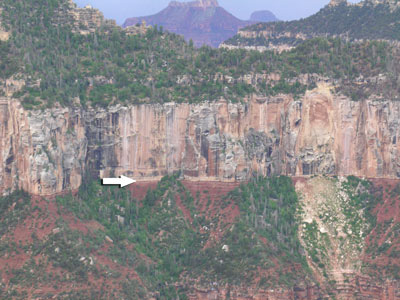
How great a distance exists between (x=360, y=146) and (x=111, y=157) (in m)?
23.0

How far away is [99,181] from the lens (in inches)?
3831

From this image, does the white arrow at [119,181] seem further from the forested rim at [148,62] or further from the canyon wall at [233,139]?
the forested rim at [148,62]

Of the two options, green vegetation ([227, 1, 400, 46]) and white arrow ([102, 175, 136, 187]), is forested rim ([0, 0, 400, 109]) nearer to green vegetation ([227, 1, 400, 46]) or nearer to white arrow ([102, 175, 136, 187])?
white arrow ([102, 175, 136, 187])

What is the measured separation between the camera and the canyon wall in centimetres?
9606

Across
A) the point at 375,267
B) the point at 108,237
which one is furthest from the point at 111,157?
the point at 375,267

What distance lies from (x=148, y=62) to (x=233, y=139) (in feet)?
35.7

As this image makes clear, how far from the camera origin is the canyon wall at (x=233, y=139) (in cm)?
9606

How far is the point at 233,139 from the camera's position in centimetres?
9938

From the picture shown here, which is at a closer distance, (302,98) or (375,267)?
(375,267)

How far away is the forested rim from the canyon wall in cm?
122

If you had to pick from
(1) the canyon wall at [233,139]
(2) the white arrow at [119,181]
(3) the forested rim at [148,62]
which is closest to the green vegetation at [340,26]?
(3) the forested rim at [148,62]

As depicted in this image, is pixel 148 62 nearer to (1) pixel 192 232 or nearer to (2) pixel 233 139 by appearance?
Answer: (2) pixel 233 139

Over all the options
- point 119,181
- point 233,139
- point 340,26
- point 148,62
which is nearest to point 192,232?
point 119,181

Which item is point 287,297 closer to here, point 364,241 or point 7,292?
point 364,241
